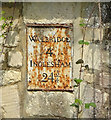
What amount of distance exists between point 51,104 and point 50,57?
47 cm

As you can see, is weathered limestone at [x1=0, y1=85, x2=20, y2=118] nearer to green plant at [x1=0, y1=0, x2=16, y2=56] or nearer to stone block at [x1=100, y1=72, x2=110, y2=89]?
green plant at [x1=0, y1=0, x2=16, y2=56]

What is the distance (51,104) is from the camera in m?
2.09

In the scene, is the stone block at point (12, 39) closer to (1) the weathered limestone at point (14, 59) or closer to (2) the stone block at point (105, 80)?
(1) the weathered limestone at point (14, 59)

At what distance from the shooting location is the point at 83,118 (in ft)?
6.88

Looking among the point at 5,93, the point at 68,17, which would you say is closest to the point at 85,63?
the point at 68,17

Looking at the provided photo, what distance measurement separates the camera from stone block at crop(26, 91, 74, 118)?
82.3 inches

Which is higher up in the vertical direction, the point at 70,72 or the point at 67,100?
the point at 70,72

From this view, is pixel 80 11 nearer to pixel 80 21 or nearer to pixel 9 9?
pixel 80 21

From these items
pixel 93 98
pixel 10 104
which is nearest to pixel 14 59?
pixel 10 104

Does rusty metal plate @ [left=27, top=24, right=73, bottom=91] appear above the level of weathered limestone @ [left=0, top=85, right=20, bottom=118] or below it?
above

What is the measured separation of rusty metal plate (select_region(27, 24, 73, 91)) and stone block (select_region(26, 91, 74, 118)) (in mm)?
69

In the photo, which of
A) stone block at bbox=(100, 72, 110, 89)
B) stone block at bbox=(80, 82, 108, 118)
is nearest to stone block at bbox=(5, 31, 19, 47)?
stone block at bbox=(80, 82, 108, 118)

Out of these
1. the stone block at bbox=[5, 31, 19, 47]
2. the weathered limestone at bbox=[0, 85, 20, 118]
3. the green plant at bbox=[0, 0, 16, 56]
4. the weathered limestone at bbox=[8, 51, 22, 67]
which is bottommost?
the weathered limestone at bbox=[0, 85, 20, 118]

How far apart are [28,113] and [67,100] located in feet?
1.36
